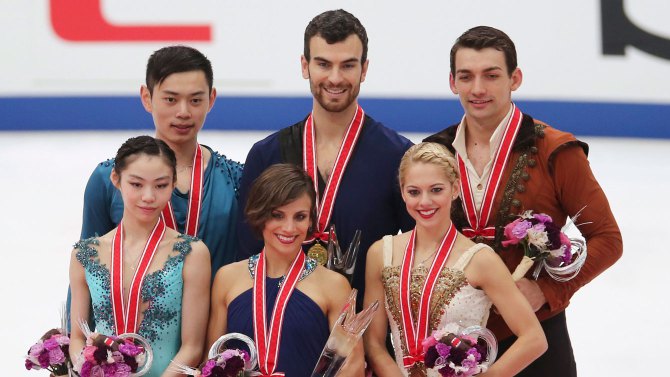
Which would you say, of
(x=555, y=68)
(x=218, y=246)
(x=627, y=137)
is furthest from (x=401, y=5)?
(x=218, y=246)

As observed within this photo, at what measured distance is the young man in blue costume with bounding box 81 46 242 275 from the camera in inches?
134

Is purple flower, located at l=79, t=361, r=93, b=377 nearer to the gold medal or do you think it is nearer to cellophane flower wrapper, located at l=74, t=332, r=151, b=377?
cellophane flower wrapper, located at l=74, t=332, r=151, b=377

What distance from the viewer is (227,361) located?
288 centimetres

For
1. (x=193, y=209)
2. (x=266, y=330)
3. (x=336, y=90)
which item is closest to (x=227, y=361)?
(x=266, y=330)

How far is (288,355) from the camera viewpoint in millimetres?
3020

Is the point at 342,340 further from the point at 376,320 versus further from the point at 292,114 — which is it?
the point at 292,114

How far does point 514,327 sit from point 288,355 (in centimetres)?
58

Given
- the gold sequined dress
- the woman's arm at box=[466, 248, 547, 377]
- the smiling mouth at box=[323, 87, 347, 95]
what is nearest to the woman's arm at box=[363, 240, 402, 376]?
the gold sequined dress

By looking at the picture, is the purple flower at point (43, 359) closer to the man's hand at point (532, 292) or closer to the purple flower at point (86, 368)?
the purple flower at point (86, 368)

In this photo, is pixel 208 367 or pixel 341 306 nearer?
pixel 208 367

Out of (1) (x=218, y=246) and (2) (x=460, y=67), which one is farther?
(1) (x=218, y=246)

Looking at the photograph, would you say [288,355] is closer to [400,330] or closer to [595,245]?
[400,330]

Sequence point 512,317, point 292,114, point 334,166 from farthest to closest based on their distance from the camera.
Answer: point 292,114 → point 334,166 → point 512,317

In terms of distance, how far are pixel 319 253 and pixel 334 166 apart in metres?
0.25
